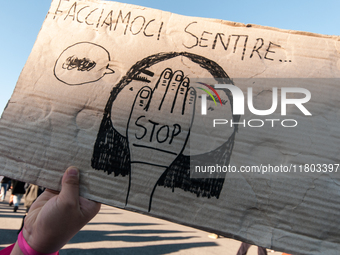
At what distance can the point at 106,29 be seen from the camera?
34.4 inches

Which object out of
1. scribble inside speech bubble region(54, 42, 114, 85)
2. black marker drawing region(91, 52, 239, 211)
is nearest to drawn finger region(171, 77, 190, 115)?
black marker drawing region(91, 52, 239, 211)

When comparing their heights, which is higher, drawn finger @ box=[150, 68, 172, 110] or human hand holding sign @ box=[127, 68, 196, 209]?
drawn finger @ box=[150, 68, 172, 110]

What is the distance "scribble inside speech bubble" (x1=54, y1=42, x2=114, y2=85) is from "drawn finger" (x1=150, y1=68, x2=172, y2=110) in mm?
175

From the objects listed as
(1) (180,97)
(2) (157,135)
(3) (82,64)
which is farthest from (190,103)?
(3) (82,64)

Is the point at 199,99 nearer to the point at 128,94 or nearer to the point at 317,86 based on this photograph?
the point at 128,94

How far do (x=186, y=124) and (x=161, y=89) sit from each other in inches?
5.7

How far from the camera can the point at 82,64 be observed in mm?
836

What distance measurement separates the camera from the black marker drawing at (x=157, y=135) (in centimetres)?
73

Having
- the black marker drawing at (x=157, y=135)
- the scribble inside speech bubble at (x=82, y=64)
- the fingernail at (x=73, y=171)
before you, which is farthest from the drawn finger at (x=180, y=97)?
the fingernail at (x=73, y=171)

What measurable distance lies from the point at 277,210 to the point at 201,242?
342 centimetres

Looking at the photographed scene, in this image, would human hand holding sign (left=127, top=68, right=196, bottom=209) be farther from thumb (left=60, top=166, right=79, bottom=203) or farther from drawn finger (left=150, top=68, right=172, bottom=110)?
thumb (left=60, top=166, right=79, bottom=203)

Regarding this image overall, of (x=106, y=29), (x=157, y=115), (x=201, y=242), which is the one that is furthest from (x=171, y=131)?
(x=201, y=242)

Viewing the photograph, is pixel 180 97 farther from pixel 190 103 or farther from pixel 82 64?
pixel 82 64

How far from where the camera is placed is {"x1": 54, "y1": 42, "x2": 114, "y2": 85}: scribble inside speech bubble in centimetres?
82
